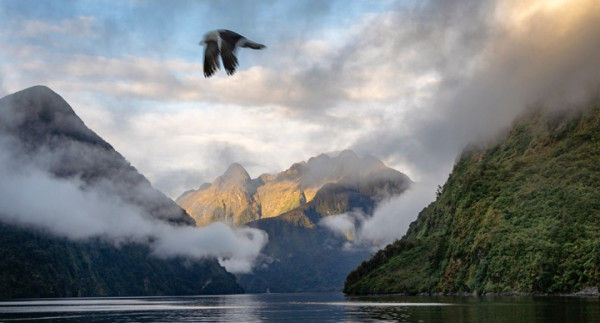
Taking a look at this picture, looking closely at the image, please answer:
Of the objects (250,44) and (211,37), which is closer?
(250,44)

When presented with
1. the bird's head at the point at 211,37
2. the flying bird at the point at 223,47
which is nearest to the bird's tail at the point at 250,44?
the flying bird at the point at 223,47

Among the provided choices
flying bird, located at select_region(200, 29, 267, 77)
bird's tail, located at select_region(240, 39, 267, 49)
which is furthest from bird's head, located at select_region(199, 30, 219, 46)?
bird's tail, located at select_region(240, 39, 267, 49)

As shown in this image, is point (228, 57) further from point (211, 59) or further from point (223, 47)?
point (211, 59)

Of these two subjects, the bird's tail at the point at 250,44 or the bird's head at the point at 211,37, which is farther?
the bird's head at the point at 211,37

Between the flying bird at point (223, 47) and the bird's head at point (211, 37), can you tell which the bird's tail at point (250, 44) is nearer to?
the flying bird at point (223, 47)

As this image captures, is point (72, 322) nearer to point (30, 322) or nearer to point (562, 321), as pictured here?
point (30, 322)

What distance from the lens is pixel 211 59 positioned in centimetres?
2417

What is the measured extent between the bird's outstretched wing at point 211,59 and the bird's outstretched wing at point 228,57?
0.75m

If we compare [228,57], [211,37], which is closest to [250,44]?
[228,57]

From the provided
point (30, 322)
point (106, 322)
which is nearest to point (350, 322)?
→ point (106, 322)

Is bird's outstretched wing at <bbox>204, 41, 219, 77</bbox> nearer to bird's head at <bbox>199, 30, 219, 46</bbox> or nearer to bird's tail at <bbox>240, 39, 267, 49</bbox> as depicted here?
bird's head at <bbox>199, 30, 219, 46</bbox>

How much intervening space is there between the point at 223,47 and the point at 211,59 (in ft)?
3.38

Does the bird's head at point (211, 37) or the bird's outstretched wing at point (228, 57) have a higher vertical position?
the bird's head at point (211, 37)

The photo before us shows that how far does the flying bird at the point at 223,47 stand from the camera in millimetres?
22484
